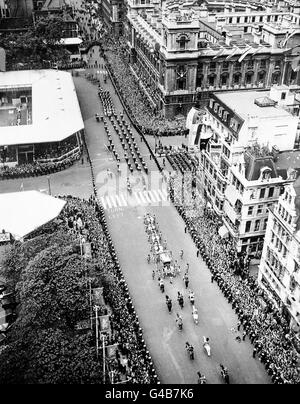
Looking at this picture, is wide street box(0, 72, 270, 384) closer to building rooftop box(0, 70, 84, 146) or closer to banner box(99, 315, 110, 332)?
banner box(99, 315, 110, 332)

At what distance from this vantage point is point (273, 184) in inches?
2253

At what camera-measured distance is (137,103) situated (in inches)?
4333

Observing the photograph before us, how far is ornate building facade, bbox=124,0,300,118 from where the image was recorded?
97.4 metres

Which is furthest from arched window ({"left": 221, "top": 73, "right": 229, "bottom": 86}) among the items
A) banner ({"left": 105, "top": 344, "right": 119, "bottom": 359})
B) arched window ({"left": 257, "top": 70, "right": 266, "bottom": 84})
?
banner ({"left": 105, "top": 344, "right": 119, "bottom": 359})

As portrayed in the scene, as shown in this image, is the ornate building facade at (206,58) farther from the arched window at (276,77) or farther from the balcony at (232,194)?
the balcony at (232,194)

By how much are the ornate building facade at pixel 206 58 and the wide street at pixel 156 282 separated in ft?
62.0

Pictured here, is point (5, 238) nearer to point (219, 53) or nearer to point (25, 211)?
point (25, 211)

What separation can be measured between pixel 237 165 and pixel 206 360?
79.2ft

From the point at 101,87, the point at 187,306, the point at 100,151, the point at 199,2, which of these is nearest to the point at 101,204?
the point at 100,151

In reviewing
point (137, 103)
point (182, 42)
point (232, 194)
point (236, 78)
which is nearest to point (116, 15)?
point (137, 103)

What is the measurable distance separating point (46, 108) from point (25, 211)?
3510 cm

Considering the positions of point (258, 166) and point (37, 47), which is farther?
point (37, 47)
